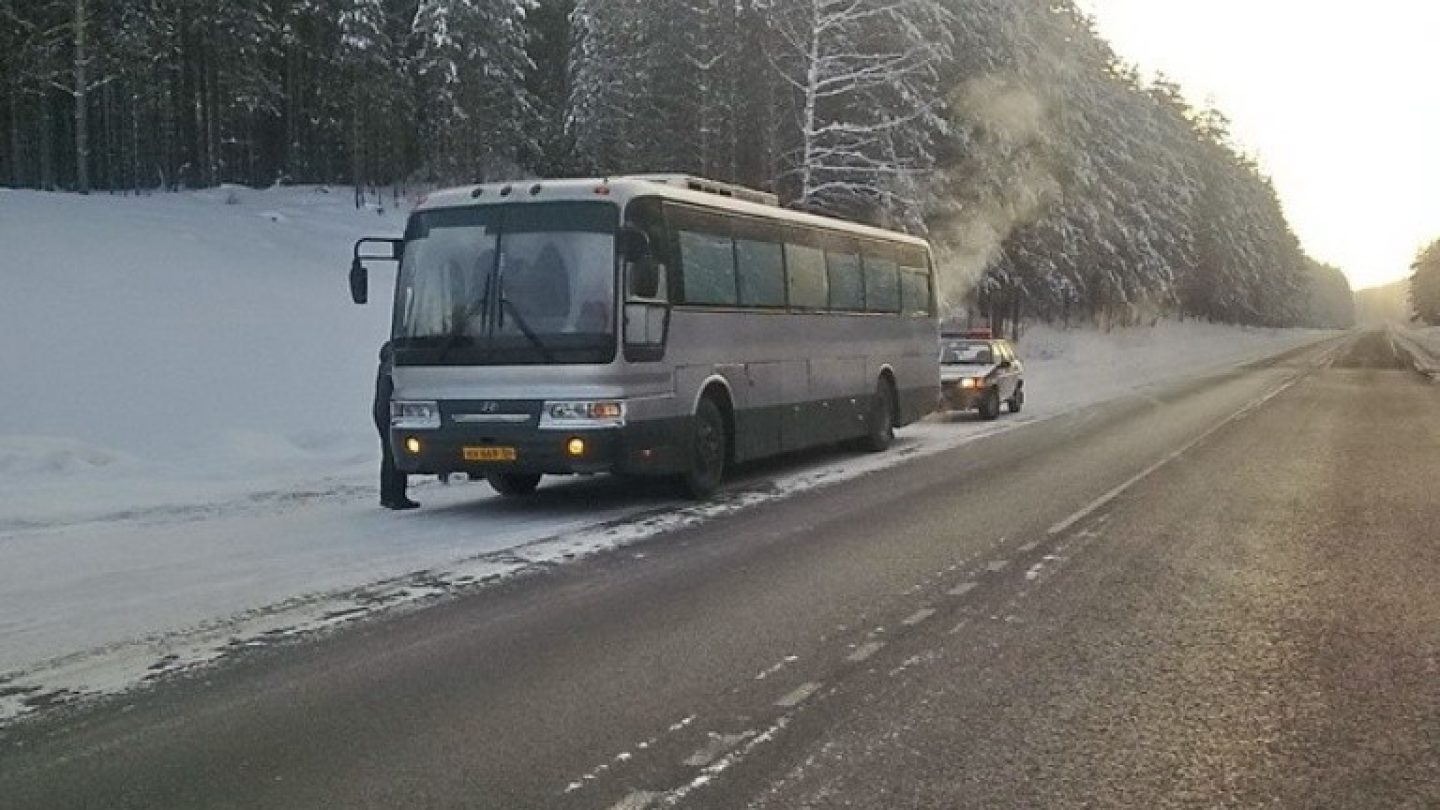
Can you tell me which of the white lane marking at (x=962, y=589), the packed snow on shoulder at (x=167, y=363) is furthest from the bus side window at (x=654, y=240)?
the white lane marking at (x=962, y=589)

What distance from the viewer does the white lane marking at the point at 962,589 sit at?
7625 mm

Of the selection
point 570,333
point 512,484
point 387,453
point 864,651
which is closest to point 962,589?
point 864,651

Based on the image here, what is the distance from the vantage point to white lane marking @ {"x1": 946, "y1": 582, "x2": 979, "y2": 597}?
7.62 metres

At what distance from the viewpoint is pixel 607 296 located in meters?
11.2

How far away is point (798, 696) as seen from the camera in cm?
540

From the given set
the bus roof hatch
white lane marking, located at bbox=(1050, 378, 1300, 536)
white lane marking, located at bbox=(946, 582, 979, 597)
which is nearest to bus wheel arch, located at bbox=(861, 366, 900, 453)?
the bus roof hatch

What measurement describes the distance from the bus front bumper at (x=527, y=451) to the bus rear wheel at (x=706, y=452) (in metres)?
0.84

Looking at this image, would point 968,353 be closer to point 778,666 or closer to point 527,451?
point 527,451

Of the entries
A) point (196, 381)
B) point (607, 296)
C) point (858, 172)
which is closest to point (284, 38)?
point (858, 172)

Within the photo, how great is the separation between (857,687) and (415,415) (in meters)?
6.91

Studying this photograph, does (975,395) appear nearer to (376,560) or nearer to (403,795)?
(376,560)

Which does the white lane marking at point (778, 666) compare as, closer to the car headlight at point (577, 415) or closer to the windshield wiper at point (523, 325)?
the car headlight at point (577, 415)

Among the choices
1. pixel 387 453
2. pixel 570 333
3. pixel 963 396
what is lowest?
pixel 963 396

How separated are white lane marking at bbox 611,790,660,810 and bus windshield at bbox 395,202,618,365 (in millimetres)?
7124
